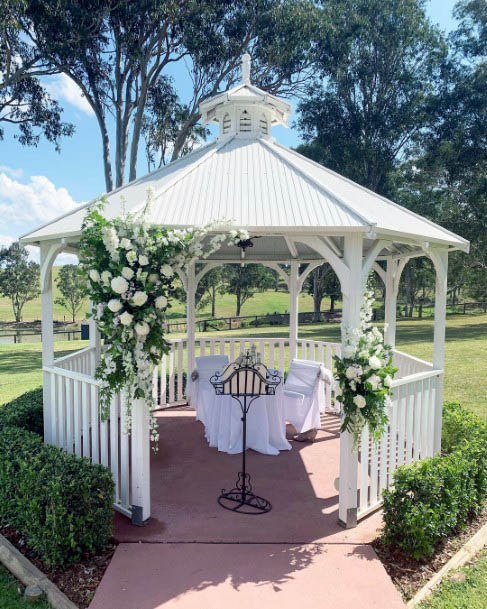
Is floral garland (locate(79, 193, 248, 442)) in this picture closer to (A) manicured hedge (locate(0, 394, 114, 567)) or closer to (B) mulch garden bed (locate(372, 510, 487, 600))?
(A) manicured hedge (locate(0, 394, 114, 567))

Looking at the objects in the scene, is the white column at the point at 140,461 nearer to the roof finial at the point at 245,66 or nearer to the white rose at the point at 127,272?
the white rose at the point at 127,272

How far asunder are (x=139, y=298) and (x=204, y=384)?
3471 millimetres

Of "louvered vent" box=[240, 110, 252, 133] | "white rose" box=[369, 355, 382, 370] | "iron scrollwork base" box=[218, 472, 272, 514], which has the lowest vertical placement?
"iron scrollwork base" box=[218, 472, 272, 514]

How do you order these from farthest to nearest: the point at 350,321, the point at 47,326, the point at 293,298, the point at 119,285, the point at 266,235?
the point at 293,298 → the point at 47,326 → the point at 266,235 → the point at 350,321 → the point at 119,285

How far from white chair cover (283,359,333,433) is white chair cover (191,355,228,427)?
3.49ft

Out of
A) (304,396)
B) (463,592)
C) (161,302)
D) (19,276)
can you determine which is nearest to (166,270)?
(161,302)

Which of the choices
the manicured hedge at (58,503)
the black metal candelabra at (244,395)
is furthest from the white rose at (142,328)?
the manicured hedge at (58,503)

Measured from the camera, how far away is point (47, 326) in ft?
18.2

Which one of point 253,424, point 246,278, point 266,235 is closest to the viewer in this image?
point 266,235

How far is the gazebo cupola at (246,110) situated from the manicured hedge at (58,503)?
4550 mm

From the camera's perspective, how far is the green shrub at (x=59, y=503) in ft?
12.0

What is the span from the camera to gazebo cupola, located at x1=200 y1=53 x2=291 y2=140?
21.5 ft

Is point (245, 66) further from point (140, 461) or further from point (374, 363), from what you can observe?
point (140, 461)

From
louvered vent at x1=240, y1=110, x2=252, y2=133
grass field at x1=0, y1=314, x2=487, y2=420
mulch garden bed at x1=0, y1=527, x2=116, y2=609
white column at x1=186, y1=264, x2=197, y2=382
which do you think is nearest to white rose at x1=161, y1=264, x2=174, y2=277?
mulch garden bed at x1=0, y1=527, x2=116, y2=609
